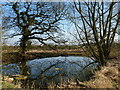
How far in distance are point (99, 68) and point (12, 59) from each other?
5.11 ft

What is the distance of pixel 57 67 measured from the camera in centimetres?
171

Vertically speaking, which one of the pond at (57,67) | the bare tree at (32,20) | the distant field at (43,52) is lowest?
the pond at (57,67)

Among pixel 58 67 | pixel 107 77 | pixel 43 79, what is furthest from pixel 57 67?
pixel 107 77

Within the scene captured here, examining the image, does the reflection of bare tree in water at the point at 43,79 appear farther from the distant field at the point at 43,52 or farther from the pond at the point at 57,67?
the distant field at the point at 43,52

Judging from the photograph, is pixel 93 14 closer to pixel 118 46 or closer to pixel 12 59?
pixel 118 46

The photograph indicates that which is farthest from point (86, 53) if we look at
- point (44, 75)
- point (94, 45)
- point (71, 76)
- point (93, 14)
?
point (44, 75)

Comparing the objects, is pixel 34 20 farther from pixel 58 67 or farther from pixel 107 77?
pixel 107 77

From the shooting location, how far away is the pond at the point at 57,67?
5.29 ft

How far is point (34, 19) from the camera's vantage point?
72.2 inches

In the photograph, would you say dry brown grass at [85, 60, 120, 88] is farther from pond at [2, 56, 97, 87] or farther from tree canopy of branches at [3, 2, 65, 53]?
tree canopy of branches at [3, 2, 65, 53]

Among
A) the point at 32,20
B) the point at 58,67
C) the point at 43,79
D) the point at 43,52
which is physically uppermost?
the point at 32,20

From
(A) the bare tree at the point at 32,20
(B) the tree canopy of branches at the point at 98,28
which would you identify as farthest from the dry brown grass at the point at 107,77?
(A) the bare tree at the point at 32,20

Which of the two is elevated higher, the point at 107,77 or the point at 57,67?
the point at 57,67

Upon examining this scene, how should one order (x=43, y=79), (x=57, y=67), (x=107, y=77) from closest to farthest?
(x=107, y=77) < (x=43, y=79) < (x=57, y=67)
